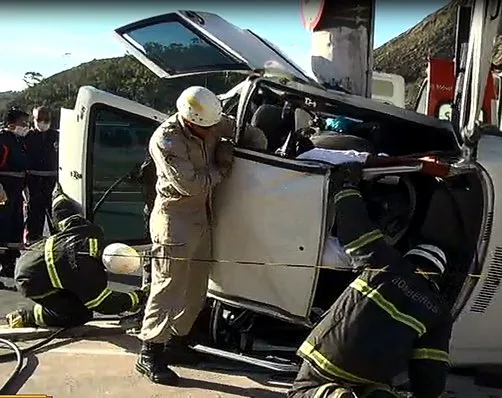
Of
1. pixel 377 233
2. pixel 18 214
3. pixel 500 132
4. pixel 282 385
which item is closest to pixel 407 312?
pixel 377 233

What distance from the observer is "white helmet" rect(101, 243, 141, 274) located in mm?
4316

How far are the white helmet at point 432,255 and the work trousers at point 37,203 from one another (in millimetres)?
4937

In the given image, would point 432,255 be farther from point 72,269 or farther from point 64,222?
point 64,222

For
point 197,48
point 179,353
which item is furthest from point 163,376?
point 197,48

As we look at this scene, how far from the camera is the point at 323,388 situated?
347 centimetres

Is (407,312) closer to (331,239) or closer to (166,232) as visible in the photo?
(331,239)

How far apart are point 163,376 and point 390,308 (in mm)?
1337

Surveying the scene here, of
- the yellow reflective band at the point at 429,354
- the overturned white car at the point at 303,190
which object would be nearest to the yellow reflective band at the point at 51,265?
the overturned white car at the point at 303,190

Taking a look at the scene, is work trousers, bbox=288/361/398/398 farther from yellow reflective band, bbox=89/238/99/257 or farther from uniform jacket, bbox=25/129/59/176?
uniform jacket, bbox=25/129/59/176

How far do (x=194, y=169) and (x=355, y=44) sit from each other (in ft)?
4.56

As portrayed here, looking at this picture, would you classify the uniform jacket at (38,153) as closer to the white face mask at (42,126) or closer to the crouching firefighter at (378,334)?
the white face mask at (42,126)

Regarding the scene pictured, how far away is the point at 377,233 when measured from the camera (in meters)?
3.64

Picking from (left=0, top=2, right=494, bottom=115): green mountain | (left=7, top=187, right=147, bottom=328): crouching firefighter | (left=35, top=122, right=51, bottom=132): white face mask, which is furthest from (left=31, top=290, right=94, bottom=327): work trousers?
(left=0, top=2, right=494, bottom=115): green mountain

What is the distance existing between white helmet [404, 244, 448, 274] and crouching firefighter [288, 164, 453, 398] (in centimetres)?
13
